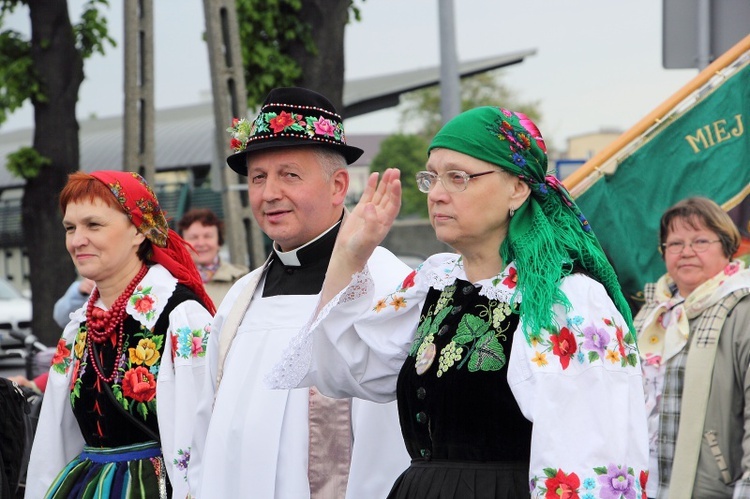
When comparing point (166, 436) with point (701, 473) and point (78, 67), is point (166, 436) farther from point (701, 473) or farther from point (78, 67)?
point (78, 67)

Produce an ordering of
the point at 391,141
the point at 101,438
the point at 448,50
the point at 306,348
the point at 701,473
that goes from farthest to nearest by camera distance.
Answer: the point at 391,141
the point at 448,50
the point at 701,473
the point at 101,438
the point at 306,348

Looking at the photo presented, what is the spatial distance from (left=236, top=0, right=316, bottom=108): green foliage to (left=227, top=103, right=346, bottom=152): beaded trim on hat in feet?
22.8

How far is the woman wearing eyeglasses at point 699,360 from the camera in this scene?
505 cm

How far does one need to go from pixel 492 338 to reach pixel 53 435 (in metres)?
2.24

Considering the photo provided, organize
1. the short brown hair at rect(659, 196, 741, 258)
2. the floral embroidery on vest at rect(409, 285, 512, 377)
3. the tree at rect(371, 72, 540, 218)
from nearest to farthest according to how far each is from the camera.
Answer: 1. the floral embroidery on vest at rect(409, 285, 512, 377)
2. the short brown hair at rect(659, 196, 741, 258)
3. the tree at rect(371, 72, 540, 218)

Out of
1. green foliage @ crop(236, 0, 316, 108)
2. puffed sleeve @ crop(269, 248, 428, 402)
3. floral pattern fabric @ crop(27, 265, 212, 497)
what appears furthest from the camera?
green foliage @ crop(236, 0, 316, 108)

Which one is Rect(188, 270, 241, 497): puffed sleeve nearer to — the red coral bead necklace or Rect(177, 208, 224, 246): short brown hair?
the red coral bead necklace

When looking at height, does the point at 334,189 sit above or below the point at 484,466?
above

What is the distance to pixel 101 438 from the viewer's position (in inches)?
179

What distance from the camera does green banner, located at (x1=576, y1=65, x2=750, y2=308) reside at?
583cm

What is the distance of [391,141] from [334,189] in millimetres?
38183

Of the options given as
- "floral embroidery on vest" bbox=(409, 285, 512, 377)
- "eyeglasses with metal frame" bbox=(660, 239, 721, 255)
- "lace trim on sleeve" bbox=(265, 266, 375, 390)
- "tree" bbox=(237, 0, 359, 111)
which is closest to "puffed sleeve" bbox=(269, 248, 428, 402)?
"lace trim on sleeve" bbox=(265, 266, 375, 390)

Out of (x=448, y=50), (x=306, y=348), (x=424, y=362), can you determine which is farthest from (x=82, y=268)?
(x=448, y=50)

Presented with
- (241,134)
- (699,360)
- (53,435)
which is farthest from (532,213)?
(53,435)
